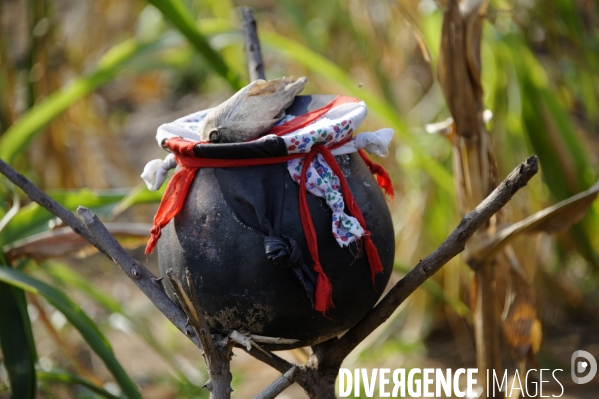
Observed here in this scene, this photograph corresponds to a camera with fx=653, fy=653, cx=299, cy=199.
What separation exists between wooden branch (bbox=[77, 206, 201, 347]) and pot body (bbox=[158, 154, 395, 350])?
2.0 inches

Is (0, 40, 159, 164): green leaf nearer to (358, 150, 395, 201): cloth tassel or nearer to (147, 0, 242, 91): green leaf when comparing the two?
(147, 0, 242, 91): green leaf

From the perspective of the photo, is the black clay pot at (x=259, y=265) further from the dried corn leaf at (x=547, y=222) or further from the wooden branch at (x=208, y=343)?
the dried corn leaf at (x=547, y=222)

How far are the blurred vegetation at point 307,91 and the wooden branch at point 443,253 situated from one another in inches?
14.8

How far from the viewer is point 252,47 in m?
1.04

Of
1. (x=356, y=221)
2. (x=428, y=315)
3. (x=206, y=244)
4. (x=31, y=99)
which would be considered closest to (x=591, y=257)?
(x=428, y=315)

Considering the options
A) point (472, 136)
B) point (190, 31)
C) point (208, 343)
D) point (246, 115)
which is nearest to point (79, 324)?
point (208, 343)

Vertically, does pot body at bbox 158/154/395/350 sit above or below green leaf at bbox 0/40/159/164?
below

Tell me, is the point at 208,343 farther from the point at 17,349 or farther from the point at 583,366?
the point at 583,366

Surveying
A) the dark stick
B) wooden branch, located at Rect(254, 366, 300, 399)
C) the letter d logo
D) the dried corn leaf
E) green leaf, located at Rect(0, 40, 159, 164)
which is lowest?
the letter d logo

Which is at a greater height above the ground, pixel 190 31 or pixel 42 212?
pixel 190 31

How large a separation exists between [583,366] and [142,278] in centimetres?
128

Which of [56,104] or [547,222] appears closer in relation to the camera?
[547,222]

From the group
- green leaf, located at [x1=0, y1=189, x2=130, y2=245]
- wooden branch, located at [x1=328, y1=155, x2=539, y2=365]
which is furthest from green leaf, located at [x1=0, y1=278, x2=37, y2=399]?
wooden branch, located at [x1=328, y1=155, x2=539, y2=365]

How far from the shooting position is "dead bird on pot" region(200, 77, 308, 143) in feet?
2.53
